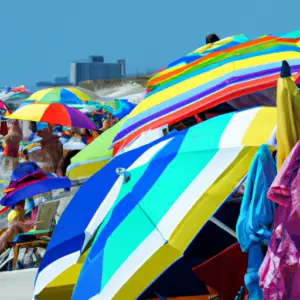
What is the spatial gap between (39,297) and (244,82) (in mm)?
1800

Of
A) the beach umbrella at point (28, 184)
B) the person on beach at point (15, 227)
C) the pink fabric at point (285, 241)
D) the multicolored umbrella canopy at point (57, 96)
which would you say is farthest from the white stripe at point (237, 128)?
the multicolored umbrella canopy at point (57, 96)

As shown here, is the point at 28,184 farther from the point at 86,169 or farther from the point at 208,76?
the point at 208,76

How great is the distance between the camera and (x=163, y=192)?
3.11 metres

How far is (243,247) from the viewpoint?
9.20ft

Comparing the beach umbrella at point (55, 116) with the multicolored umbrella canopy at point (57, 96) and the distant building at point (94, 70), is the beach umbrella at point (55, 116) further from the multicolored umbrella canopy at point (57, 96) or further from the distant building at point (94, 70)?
the distant building at point (94, 70)

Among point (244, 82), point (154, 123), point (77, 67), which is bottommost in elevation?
point (77, 67)

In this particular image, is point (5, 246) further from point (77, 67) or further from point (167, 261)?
point (77, 67)

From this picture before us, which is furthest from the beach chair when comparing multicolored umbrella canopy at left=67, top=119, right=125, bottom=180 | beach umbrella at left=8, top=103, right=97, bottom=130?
beach umbrella at left=8, top=103, right=97, bottom=130

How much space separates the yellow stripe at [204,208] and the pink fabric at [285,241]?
0.36 meters

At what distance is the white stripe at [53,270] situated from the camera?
368cm

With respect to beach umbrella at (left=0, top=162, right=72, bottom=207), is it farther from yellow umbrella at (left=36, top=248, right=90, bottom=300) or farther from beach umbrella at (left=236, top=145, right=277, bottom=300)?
beach umbrella at (left=236, top=145, right=277, bottom=300)

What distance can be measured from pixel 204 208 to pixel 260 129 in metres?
0.43

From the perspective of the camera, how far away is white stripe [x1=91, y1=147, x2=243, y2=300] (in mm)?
2979

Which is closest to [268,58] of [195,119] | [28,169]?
[195,119]
